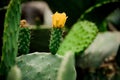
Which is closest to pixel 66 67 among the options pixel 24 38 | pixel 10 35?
pixel 10 35

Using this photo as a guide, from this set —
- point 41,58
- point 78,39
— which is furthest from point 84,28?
point 41,58

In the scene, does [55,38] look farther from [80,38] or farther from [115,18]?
[115,18]

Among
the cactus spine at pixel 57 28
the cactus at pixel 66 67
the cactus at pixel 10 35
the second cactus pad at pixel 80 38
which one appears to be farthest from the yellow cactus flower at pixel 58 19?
the second cactus pad at pixel 80 38

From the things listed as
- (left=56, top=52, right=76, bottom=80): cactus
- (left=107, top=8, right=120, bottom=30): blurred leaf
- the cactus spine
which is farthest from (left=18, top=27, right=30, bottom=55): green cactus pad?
(left=107, top=8, right=120, bottom=30): blurred leaf

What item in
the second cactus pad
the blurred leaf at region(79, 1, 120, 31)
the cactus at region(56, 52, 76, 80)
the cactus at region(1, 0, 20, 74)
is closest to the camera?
the cactus at region(56, 52, 76, 80)

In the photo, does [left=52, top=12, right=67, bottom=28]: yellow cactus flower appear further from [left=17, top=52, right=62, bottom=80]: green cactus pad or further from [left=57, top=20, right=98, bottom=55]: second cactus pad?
[left=57, top=20, right=98, bottom=55]: second cactus pad

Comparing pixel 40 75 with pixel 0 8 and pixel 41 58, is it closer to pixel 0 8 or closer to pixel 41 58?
pixel 41 58

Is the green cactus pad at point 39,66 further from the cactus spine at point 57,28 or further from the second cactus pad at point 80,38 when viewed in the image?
the second cactus pad at point 80,38
